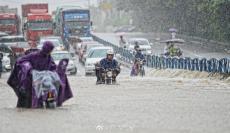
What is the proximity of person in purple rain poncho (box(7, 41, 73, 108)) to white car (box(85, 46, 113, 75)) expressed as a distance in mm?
24078

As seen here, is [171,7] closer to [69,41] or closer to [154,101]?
[69,41]

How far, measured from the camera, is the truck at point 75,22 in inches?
2606

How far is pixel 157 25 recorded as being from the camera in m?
102

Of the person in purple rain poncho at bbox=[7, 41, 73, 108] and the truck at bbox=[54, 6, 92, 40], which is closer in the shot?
the person in purple rain poncho at bbox=[7, 41, 73, 108]

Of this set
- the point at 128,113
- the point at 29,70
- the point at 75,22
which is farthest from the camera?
the point at 75,22

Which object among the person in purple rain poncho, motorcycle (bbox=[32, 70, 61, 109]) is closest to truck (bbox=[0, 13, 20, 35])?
the person in purple rain poncho

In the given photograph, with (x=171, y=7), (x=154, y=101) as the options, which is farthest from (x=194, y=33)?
(x=154, y=101)

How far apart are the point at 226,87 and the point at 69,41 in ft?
144

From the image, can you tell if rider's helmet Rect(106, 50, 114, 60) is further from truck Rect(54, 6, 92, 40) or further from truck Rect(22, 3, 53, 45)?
truck Rect(54, 6, 92, 40)

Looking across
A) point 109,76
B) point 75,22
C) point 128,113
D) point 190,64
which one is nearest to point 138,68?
point 190,64

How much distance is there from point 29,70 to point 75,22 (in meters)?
50.4

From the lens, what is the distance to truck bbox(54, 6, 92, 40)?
6619 centimetres

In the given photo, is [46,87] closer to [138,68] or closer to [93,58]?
[138,68]

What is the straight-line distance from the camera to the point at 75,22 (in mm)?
66562
